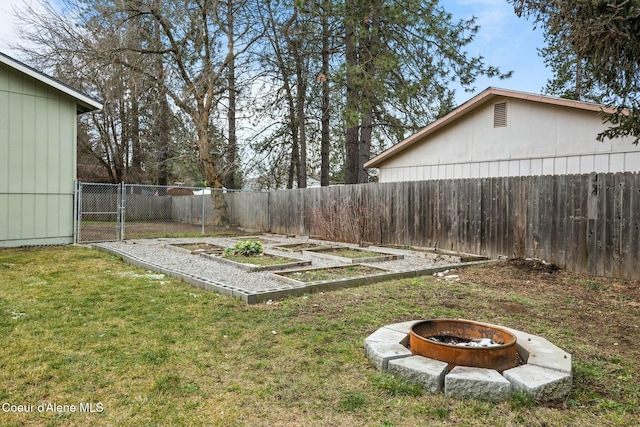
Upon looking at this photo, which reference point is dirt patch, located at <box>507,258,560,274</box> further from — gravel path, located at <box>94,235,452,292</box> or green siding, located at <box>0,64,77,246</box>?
green siding, located at <box>0,64,77,246</box>

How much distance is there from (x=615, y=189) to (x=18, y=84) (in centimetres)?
1189

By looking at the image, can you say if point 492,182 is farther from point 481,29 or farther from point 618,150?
point 481,29

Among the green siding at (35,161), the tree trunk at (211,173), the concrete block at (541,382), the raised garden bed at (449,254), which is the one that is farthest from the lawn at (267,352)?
the tree trunk at (211,173)

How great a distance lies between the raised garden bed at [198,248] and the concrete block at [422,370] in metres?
6.67

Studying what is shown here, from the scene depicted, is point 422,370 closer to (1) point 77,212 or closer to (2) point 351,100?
(1) point 77,212

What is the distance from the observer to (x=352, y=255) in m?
9.00

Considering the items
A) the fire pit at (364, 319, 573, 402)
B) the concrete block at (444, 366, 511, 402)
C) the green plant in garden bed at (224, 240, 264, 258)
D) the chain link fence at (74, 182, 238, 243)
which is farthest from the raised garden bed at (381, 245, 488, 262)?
the chain link fence at (74, 182, 238, 243)

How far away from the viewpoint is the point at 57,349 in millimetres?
3270

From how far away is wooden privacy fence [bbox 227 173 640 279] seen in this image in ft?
20.6

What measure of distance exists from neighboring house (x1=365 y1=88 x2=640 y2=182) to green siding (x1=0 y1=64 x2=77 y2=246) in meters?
8.46

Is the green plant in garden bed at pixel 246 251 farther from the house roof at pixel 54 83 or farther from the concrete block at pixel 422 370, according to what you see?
the concrete block at pixel 422 370

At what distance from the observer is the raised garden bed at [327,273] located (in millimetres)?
6062

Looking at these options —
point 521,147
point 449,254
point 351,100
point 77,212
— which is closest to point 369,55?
point 351,100

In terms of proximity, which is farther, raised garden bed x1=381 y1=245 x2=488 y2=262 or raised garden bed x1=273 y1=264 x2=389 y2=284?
raised garden bed x1=381 y1=245 x2=488 y2=262
